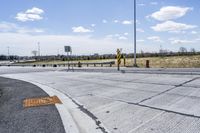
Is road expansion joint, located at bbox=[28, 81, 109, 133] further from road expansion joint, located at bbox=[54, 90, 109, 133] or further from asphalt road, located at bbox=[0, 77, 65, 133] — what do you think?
asphalt road, located at bbox=[0, 77, 65, 133]

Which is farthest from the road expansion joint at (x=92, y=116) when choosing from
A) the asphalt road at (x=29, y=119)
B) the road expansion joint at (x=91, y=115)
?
the asphalt road at (x=29, y=119)

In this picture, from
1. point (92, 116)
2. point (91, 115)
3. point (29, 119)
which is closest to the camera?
point (29, 119)

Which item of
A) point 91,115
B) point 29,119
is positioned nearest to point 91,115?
point 91,115

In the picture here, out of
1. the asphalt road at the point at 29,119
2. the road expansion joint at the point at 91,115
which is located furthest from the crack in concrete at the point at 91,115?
the asphalt road at the point at 29,119

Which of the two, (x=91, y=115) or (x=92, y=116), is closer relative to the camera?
(x=92, y=116)

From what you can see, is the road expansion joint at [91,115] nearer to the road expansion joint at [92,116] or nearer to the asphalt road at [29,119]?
the road expansion joint at [92,116]

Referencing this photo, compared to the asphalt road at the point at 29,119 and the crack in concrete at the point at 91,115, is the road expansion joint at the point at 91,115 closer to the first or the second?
the crack in concrete at the point at 91,115

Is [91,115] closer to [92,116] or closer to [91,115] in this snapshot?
[91,115]

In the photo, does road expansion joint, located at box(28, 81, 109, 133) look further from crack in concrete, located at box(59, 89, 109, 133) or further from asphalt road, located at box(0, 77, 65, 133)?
A: asphalt road, located at box(0, 77, 65, 133)

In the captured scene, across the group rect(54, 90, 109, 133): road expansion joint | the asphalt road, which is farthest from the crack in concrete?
the asphalt road

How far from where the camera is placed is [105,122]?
652 cm

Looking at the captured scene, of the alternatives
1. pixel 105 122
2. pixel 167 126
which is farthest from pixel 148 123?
pixel 105 122

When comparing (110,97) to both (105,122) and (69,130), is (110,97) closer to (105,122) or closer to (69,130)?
(105,122)

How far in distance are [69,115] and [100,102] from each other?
1.93m
